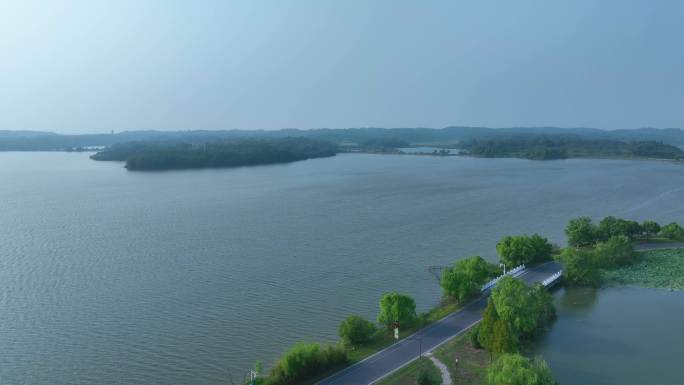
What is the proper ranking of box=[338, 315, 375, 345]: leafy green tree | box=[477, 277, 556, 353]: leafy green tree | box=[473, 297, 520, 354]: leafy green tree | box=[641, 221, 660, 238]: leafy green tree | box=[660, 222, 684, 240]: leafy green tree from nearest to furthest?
box=[473, 297, 520, 354]: leafy green tree < box=[477, 277, 556, 353]: leafy green tree < box=[338, 315, 375, 345]: leafy green tree < box=[660, 222, 684, 240]: leafy green tree < box=[641, 221, 660, 238]: leafy green tree

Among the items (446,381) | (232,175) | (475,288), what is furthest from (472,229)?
(232,175)

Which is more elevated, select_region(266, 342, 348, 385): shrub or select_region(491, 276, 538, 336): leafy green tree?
select_region(491, 276, 538, 336): leafy green tree

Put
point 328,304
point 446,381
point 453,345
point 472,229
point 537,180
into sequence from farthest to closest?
point 537,180 < point 472,229 < point 328,304 < point 453,345 < point 446,381

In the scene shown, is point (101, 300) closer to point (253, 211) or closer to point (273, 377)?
point (273, 377)

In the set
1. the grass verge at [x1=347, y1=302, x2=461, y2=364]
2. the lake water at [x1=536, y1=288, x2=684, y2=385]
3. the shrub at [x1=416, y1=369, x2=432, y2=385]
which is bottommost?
the lake water at [x1=536, y1=288, x2=684, y2=385]

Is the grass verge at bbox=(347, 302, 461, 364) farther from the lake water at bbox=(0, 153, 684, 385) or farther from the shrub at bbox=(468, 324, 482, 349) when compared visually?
the shrub at bbox=(468, 324, 482, 349)

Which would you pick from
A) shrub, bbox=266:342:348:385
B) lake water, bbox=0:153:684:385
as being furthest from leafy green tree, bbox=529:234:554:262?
shrub, bbox=266:342:348:385

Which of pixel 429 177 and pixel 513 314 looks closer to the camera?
pixel 513 314

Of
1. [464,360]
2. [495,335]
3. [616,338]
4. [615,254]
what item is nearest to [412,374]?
[464,360]
